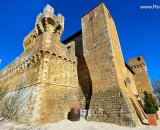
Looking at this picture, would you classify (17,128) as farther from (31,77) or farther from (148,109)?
(148,109)

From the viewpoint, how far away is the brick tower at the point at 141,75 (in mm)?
20578

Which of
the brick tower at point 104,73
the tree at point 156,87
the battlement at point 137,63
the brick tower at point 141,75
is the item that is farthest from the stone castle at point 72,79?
the tree at point 156,87

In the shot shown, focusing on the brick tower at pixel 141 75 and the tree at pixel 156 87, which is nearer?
the brick tower at pixel 141 75

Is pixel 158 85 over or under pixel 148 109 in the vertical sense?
over

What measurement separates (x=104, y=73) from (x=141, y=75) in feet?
58.9

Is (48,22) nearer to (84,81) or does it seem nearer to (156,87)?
(84,81)

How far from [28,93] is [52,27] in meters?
5.24

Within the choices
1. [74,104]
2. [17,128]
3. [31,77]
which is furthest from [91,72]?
[17,128]

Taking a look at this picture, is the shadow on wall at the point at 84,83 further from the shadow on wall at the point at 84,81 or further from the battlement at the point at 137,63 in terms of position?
the battlement at the point at 137,63

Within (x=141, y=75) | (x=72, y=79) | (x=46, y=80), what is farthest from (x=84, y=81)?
(x=141, y=75)

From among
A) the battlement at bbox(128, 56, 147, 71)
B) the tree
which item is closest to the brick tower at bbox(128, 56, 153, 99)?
the battlement at bbox(128, 56, 147, 71)

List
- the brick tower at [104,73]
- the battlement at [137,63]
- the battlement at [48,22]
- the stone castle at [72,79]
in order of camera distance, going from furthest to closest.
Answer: the battlement at [137,63], the battlement at [48,22], the stone castle at [72,79], the brick tower at [104,73]

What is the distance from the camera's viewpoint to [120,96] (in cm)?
641

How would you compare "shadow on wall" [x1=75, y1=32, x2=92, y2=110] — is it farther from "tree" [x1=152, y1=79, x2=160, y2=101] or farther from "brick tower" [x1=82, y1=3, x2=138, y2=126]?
"tree" [x1=152, y1=79, x2=160, y2=101]
